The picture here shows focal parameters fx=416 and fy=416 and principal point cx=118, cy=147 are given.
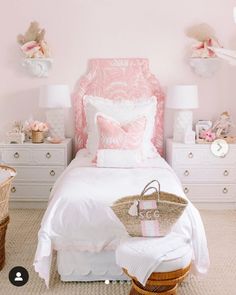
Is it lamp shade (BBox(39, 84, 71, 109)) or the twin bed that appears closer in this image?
the twin bed

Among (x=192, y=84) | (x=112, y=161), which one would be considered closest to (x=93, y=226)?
(x=112, y=161)

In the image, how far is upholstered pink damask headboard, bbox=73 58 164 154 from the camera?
14.0 ft

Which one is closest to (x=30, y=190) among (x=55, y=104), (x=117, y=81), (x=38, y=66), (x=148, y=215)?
(x=55, y=104)

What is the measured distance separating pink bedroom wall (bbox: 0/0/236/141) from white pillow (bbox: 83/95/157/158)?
1.36 ft

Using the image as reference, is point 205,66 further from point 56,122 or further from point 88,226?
point 88,226

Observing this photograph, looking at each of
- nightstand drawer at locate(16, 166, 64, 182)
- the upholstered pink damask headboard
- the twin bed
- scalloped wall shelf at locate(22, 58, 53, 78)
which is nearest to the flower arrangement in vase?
nightstand drawer at locate(16, 166, 64, 182)

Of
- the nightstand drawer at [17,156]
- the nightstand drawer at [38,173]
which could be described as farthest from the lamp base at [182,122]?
the nightstand drawer at [17,156]

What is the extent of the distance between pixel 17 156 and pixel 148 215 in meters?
2.15

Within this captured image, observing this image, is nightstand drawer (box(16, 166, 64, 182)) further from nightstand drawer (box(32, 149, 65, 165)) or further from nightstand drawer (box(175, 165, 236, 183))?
nightstand drawer (box(175, 165, 236, 183))

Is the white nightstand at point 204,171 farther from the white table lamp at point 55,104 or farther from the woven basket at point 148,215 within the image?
the woven basket at point 148,215

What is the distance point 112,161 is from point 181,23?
1758 mm

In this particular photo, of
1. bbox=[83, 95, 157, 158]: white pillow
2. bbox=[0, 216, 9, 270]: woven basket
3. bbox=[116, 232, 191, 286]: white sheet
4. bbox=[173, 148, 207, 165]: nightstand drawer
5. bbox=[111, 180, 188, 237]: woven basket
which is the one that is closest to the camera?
bbox=[116, 232, 191, 286]: white sheet

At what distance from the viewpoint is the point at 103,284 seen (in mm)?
2643

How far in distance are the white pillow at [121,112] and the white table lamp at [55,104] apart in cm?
21
